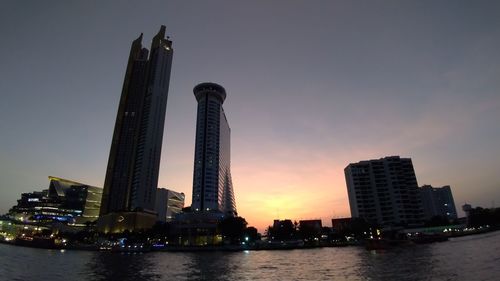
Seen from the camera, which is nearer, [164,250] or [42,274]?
[42,274]

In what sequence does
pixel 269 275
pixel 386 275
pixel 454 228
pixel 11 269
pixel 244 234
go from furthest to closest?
1. pixel 454 228
2. pixel 244 234
3. pixel 11 269
4. pixel 269 275
5. pixel 386 275

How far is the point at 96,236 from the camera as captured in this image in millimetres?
199250

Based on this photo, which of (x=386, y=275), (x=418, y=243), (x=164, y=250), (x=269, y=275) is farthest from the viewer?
(x=164, y=250)

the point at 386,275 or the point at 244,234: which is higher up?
the point at 244,234

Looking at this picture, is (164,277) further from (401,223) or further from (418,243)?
(401,223)

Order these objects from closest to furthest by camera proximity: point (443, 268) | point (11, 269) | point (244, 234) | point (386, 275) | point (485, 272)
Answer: point (485, 272)
point (386, 275)
point (443, 268)
point (11, 269)
point (244, 234)

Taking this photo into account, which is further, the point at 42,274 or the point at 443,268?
the point at 42,274

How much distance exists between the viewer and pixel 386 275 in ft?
161

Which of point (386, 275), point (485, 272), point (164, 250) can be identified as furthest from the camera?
point (164, 250)

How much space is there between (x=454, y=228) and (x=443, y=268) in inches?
6726

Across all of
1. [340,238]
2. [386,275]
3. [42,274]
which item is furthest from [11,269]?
[340,238]

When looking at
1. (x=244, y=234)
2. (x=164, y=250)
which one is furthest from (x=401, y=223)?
(x=164, y=250)

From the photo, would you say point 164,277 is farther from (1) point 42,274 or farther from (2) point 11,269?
(2) point 11,269

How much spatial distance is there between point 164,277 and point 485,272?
166ft
